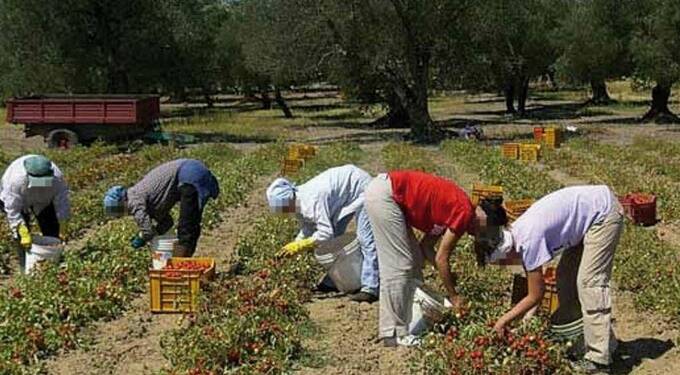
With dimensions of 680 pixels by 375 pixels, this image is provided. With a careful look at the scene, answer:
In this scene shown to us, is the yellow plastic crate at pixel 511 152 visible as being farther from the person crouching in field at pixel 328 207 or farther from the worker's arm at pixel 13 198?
the worker's arm at pixel 13 198

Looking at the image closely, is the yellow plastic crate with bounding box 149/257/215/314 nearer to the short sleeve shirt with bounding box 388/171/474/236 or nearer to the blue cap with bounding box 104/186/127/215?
the blue cap with bounding box 104/186/127/215

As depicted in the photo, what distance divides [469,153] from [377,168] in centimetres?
317

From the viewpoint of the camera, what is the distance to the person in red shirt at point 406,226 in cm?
691

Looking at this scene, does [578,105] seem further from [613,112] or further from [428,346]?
[428,346]

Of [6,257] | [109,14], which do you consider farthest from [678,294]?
[109,14]

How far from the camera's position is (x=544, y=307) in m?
7.62

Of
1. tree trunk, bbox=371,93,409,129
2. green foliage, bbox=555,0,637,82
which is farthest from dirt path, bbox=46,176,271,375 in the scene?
tree trunk, bbox=371,93,409,129

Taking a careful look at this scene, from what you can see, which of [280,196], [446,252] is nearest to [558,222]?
[446,252]

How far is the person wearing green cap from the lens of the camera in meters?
9.33

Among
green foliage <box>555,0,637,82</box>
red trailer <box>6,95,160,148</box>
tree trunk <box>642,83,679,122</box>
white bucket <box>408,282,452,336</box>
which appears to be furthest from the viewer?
tree trunk <box>642,83,679,122</box>

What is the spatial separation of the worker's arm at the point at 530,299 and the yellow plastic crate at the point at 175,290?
114 inches

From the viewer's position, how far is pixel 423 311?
739 cm

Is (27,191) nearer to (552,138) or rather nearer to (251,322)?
(251,322)

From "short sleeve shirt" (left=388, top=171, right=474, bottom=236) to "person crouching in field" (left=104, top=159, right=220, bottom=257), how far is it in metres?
2.55
